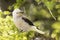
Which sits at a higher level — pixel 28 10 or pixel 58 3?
pixel 28 10

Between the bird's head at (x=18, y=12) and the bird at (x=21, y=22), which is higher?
the bird's head at (x=18, y=12)

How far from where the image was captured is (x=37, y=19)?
110 cm

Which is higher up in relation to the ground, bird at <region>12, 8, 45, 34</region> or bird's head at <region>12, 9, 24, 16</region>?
bird's head at <region>12, 9, 24, 16</region>

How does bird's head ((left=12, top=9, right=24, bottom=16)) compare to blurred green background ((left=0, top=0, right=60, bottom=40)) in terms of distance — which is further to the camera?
bird's head ((left=12, top=9, right=24, bottom=16))

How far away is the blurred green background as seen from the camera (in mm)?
986

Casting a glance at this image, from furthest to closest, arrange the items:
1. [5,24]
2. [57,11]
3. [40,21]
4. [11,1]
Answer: [11,1] → [5,24] → [40,21] → [57,11]

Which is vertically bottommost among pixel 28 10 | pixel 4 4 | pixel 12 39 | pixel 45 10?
pixel 12 39

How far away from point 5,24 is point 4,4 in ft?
0.89

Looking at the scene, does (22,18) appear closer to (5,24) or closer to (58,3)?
(5,24)

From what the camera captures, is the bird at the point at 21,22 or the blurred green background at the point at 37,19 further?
the bird at the point at 21,22

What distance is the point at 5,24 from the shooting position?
1.20m

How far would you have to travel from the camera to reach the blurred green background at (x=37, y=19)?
986 mm

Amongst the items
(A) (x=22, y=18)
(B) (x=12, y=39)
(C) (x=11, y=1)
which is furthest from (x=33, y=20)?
(C) (x=11, y=1)

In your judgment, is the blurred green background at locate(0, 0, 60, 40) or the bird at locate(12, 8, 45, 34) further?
the bird at locate(12, 8, 45, 34)
